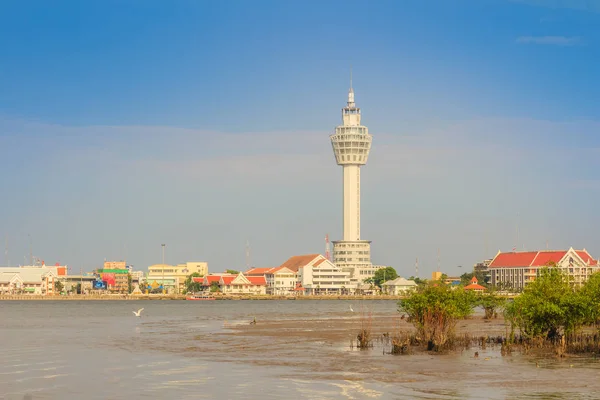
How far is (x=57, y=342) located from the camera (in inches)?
2825

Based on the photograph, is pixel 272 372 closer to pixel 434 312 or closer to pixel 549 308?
pixel 434 312

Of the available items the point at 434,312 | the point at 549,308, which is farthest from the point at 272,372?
the point at 549,308

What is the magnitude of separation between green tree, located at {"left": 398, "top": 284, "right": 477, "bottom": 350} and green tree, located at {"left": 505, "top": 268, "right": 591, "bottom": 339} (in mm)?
3927

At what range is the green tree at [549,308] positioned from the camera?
53.5m

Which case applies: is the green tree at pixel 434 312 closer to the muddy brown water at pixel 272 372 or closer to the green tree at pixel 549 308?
the muddy brown water at pixel 272 372

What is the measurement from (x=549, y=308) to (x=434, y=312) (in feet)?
23.3

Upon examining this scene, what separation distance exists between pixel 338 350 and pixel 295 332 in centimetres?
2261

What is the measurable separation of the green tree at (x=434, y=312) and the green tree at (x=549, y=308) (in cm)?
393

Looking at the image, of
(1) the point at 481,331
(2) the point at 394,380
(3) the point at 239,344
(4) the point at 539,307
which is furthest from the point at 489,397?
(1) the point at 481,331

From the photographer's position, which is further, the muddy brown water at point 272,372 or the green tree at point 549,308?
the green tree at point 549,308

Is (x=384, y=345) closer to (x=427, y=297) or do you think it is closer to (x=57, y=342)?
(x=427, y=297)

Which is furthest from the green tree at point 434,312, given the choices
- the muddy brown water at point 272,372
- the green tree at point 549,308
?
the green tree at point 549,308

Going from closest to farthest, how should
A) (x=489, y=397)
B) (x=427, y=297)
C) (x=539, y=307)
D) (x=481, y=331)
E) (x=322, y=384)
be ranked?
(x=489, y=397) → (x=322, y=384) → (x=539, y=307) → (x=427, y=297) → (x=481, y=331)

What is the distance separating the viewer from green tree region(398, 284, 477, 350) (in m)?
56.5
